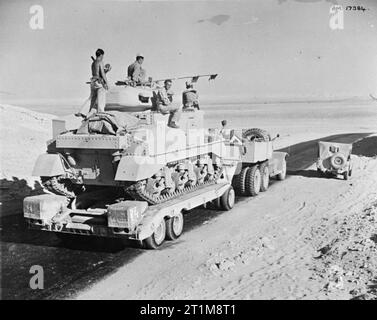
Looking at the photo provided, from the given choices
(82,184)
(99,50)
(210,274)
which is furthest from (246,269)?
(99,50)

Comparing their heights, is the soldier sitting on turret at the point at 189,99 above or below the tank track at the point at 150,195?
above

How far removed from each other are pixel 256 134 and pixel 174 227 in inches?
264

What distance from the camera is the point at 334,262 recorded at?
8227 millimetres

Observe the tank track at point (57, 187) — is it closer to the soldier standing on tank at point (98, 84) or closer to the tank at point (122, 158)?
the tank at point (122, 158)

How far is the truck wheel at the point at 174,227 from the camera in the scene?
1020 cm

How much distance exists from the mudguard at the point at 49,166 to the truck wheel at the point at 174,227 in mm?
2490

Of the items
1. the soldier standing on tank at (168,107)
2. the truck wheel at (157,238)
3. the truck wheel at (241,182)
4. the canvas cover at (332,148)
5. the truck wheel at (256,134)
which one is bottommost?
the truck wheel at (157,238)

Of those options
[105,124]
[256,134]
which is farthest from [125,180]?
[256,134]

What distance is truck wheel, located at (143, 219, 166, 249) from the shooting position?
31.7ft

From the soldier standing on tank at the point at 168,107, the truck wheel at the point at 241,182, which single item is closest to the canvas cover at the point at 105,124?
the soldier standing on tank at the point at 168,107

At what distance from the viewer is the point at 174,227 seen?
409 inches

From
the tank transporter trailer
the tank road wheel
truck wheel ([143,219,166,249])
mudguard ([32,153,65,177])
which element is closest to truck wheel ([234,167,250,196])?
the tank transporter trailer
